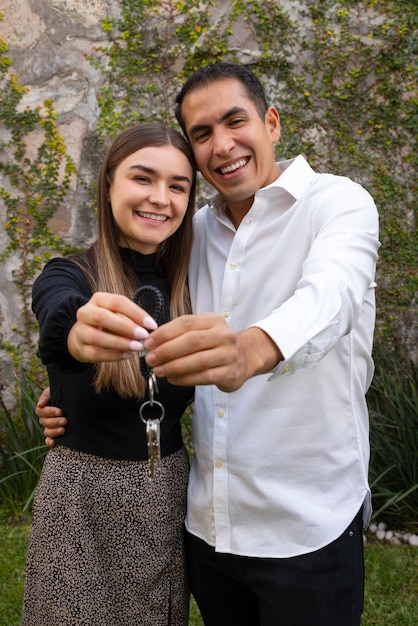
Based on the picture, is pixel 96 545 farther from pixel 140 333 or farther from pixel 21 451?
pixel 21 451

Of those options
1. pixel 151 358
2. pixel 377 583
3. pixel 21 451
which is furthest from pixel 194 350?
pixel 21 451

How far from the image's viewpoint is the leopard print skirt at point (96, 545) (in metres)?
1.85

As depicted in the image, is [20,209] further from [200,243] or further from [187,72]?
[200,243]

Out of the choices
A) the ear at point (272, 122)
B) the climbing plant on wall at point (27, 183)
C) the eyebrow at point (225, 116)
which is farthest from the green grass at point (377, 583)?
the eyebrow at point (225, 116)

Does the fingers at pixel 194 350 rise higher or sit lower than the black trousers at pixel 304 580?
higher

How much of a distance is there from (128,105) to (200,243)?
2170 mm

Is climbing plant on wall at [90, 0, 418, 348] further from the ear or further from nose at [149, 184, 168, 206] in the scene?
nose at [149, 184, 168, 206]

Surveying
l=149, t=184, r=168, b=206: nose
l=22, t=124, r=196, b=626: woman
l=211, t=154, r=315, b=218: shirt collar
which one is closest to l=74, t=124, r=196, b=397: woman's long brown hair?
l=22, t=124, r=196, b=626: woman

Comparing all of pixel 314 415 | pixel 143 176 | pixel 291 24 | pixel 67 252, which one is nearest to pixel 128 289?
pixel 143 176

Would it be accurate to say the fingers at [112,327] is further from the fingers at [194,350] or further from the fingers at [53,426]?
the fingers at [53,426]

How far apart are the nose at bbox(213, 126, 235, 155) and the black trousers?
110 cm

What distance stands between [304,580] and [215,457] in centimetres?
39

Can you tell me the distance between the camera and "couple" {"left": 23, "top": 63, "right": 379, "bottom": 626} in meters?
1.83

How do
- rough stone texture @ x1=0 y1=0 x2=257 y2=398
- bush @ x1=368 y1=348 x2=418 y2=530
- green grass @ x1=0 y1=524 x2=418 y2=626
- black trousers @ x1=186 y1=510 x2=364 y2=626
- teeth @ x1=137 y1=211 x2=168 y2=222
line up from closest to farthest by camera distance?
black trousers @ x1=186 y1=510 x2=364 y2=626
teeth @ x1=137 y1=211 x2=168 y2=222
green grass @ x1=0 y1=524 x2=418 y2=626
bush @ x1=368 y1=348 x2=418 y2=530
rough stone texture @ x1=0 y1=0 x2=257 y2=398
